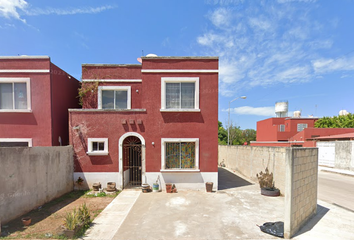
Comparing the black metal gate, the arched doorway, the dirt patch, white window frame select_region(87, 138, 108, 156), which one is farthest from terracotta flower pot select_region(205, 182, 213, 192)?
white window frame select_region(87, 138, 108, 156)

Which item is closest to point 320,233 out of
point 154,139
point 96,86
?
point 154,139

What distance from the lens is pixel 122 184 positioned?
9.11 m

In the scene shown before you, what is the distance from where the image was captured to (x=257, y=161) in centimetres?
1139

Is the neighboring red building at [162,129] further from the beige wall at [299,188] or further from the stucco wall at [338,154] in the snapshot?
the stucco wall at [338,154]

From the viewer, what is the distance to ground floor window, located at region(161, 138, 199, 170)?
9.17 metres

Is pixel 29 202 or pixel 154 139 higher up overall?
pixel 154 139

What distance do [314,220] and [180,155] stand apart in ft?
19.8

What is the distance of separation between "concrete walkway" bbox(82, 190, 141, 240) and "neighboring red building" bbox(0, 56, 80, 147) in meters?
5.21

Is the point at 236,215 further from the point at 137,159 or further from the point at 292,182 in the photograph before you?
the point at 137,159

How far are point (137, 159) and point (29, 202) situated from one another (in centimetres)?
516

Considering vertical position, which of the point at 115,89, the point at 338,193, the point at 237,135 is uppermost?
the point at 115,89

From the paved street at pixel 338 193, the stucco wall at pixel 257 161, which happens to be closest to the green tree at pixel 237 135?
the stucco wall at pixel 257 161

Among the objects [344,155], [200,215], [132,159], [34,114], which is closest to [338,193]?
[200,215]

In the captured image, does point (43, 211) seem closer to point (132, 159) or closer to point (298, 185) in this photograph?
point (132, 159)
